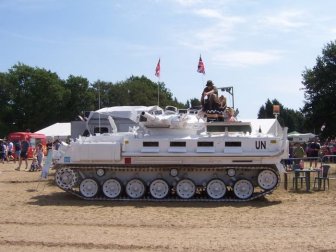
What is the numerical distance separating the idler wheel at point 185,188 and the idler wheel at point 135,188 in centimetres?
111

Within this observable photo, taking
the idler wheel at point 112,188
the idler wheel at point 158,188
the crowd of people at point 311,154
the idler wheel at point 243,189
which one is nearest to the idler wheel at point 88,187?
the idler wheel at point 112,188

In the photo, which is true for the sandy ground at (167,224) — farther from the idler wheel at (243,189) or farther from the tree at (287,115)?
the tree at (287,115)

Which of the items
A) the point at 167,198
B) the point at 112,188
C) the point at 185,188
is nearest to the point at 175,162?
the point at 185,188

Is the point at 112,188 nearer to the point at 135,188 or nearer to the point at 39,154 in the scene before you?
the point at 135,188

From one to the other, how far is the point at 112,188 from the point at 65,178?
1548 millimetres

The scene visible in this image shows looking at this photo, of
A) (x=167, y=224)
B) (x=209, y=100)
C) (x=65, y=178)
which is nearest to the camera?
(x=167, y=224)

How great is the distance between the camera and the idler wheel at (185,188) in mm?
16625

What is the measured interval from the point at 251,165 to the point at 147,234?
6.17 m

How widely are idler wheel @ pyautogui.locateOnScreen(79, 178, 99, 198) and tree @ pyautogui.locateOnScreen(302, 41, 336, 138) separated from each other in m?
32.6

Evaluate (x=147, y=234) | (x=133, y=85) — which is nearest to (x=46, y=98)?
(x=133, y=85)

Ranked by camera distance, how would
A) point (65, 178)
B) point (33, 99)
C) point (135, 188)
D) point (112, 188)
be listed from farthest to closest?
point (33, 99) < point (65, 178) < point (112, 188) < point (135, 188)

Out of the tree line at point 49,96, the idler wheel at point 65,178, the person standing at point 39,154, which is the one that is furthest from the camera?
the tree line at point 49,96

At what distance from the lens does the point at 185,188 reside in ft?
54.7

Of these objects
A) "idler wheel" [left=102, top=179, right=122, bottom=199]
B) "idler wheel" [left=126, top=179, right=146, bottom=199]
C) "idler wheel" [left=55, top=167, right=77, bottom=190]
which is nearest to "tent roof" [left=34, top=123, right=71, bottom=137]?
"idler wheel" [left=55, top=167, right=77, bottom=190]
